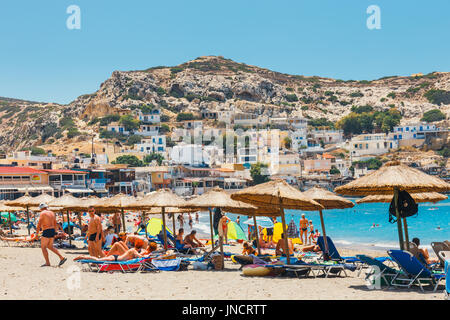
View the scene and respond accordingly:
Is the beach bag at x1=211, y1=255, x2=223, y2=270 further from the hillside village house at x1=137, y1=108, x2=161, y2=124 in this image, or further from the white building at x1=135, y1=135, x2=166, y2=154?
the hillside village house at x1=137, y1=108, x2=161, y2=124

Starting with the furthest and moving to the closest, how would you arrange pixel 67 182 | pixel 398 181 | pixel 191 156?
pixel 191 156
pixel 67 182
pixel 398 181

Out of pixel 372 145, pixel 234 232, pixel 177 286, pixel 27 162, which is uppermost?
pixel 372 145

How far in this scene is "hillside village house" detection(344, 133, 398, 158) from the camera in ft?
373

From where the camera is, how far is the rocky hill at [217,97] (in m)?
143

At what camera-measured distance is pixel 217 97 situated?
157 meters

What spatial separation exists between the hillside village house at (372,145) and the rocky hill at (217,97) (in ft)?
130

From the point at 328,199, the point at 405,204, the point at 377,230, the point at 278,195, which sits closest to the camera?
the point at 405,204

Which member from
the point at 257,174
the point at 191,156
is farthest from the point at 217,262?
the point at 191,156

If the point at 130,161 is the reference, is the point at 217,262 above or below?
above

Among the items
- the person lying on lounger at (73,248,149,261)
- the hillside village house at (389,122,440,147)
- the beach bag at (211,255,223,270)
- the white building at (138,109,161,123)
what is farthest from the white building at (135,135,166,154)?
the person lying on lounger at (73,248,149,261)

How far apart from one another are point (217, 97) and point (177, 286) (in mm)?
150081

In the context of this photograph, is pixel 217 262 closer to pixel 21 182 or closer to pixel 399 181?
pixel 399 181
